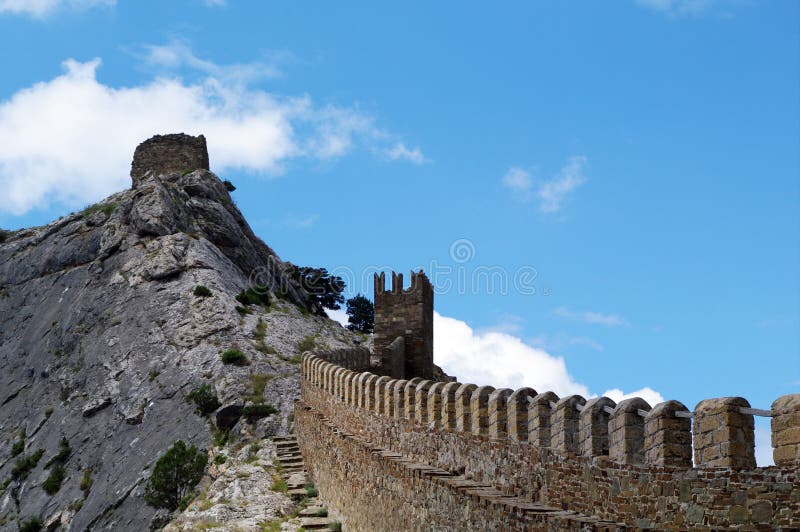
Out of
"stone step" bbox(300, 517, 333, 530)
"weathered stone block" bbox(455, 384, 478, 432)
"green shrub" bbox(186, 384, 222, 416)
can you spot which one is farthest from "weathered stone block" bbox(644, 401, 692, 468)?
"green shrub" bbox(186, 384, 222, 416)

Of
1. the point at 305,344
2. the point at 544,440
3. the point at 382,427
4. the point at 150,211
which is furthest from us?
the point at 150,211

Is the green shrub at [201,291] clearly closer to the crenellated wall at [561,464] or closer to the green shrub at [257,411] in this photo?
the green shrub at [257,411]

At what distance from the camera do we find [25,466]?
41750 millimetres

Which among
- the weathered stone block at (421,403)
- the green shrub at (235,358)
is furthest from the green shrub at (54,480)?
the weathered stone block at (421,403)

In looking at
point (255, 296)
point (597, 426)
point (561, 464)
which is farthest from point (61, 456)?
point (597, 426)

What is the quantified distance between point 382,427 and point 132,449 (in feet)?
62.5

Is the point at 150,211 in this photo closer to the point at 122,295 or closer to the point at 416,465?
the point at 122,295

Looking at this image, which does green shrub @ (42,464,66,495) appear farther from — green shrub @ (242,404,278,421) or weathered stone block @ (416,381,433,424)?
weathered stone block @ (416,381,433,424)

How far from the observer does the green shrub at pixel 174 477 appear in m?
32.9

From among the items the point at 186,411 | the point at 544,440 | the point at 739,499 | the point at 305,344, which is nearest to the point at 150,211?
the point at 305,344

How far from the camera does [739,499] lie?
10688 mm

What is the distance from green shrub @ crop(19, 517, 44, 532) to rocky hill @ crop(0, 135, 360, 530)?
28 cm

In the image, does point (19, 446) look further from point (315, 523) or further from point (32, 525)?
point (315, 523)

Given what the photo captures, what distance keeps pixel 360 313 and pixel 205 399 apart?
28.2 meters
